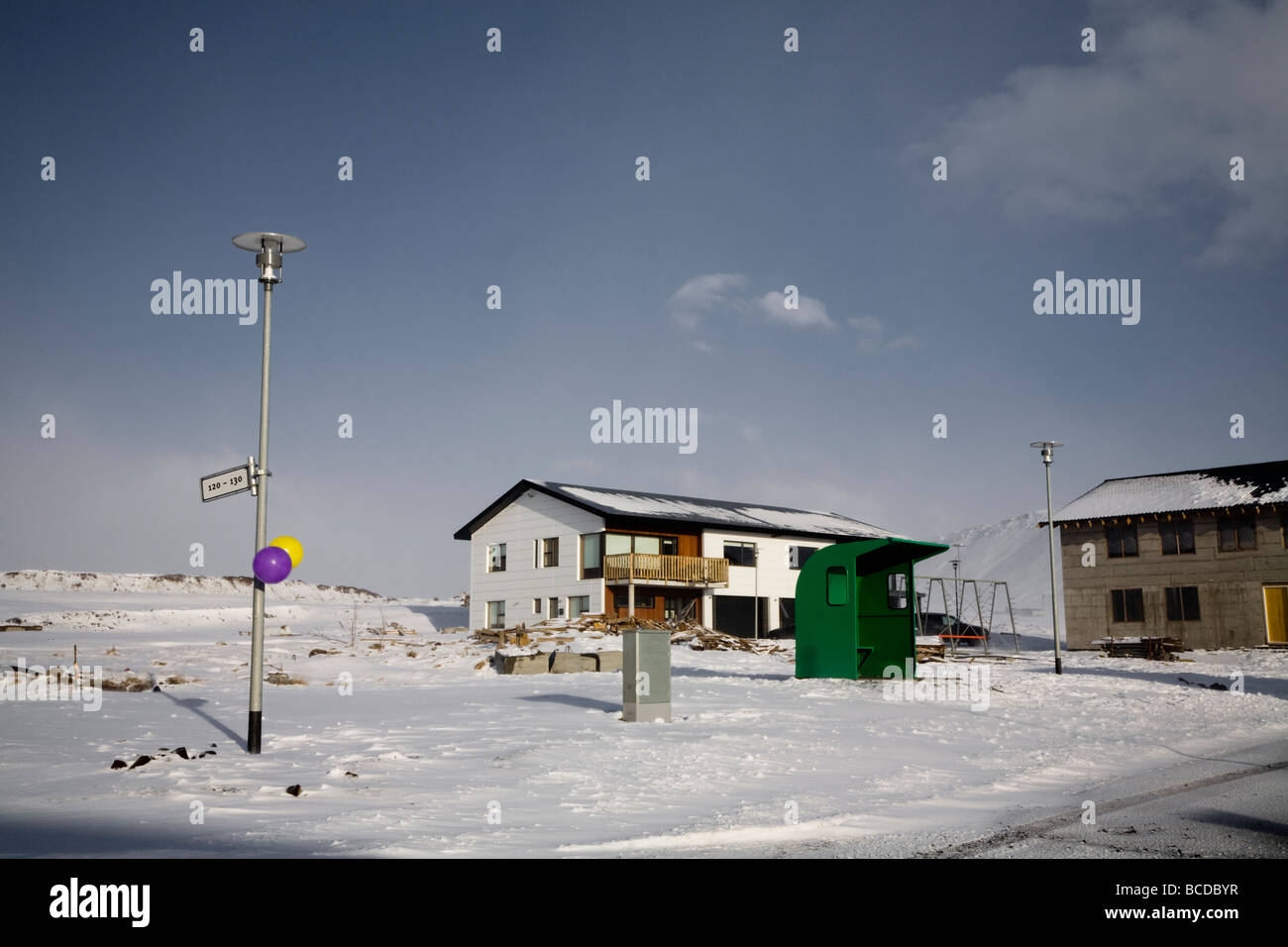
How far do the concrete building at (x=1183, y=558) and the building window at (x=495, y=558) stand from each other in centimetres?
2578

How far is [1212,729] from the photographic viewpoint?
15.4 m

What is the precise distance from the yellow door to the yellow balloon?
39075mm

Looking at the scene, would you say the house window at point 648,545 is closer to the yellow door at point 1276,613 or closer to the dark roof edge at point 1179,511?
the dark roof edge at point 1179,511

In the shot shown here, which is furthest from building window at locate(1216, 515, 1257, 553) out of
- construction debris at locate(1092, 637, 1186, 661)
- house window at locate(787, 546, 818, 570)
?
house window at locate(787, 546, 818, 570)

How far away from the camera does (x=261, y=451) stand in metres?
11.3

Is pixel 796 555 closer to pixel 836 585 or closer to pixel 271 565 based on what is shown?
pixel 836 585

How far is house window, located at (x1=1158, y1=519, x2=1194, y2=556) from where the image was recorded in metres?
40.8

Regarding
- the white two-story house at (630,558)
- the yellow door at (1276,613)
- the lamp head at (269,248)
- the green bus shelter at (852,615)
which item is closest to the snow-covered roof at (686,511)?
the white two-story house at (630,558)

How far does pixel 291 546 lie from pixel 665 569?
32.9 meters

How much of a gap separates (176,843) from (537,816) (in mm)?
2672

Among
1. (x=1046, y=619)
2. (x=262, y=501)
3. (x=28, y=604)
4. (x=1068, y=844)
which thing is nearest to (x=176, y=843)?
(x=262, y=501)

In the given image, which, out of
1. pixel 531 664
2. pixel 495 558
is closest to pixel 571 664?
pixel 531 664

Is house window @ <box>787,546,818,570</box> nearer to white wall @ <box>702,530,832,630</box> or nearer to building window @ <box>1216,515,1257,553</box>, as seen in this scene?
white wall @ <box>702,530,832,630</box>
